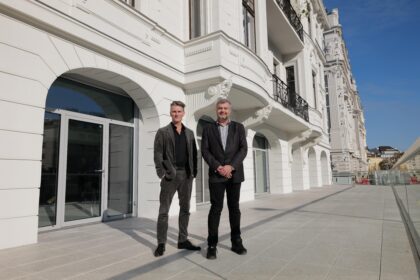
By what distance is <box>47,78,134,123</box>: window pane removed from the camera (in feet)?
18.4

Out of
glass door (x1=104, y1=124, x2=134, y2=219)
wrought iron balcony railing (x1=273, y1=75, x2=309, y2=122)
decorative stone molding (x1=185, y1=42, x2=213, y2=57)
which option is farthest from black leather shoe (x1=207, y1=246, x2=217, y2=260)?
wrought iron balcony railing (x1=273, y1=75, x2=309, y2=122)

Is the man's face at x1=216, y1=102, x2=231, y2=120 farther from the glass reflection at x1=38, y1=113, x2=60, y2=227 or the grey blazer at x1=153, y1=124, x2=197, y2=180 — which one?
the glass reflection at x1=38, y1=113, x2=60, y2=227

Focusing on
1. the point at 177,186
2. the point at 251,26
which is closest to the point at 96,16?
the point at 177,186

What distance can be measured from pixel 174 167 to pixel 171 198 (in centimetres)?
39

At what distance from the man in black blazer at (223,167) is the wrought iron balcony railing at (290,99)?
8.35m

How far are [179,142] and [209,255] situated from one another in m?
1.39

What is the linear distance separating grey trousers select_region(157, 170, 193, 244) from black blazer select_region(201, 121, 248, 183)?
465 millimetres

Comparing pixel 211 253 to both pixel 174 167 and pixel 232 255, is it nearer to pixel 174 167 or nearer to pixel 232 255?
pixel 232 255

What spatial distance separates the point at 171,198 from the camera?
12.1 ft

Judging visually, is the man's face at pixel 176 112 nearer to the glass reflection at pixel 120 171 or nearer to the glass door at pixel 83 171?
the glass door at pixel 83 171

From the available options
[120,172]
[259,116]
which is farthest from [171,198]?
[259,116]

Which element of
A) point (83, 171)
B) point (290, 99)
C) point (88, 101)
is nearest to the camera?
point (83, 171)

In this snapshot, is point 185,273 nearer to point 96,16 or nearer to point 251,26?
point 96,16

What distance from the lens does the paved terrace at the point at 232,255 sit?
288 cm
